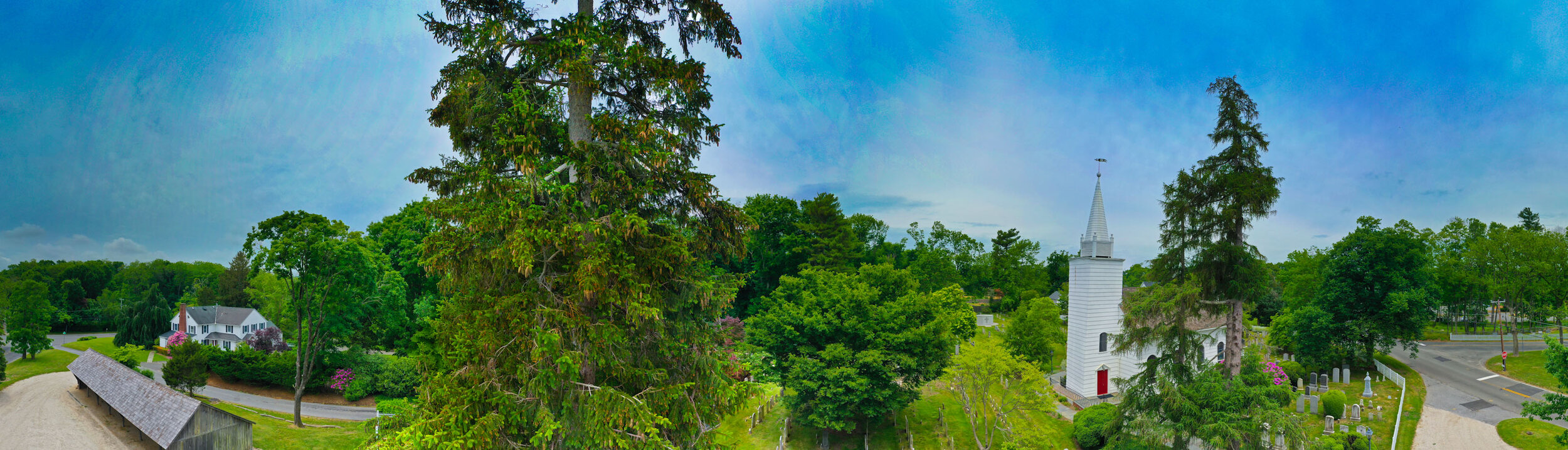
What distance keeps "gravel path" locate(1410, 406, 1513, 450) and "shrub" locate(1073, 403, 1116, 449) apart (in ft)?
31.0

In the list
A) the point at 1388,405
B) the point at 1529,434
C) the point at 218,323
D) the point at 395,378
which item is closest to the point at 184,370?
the point at 395,378

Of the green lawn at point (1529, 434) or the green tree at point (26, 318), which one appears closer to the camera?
the green lawn at point (1529, 434)

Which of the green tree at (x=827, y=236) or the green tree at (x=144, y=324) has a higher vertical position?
the green tree at (x=827, y=236)

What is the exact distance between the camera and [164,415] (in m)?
15.6

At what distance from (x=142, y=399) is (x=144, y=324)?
3350cm

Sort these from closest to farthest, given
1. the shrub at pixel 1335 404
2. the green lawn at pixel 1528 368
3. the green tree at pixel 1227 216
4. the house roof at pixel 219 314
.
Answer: the green tree at pixel 1227 216 < the shrub at pixel 1335 404 < the green lawn at pixel 1528 368 < the house roof at pixel 219 314

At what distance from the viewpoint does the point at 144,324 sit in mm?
39875

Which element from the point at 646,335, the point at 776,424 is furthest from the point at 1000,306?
the point at 646,335

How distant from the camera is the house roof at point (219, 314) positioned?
43.3m

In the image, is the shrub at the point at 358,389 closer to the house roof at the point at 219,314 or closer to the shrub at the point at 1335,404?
the house roof at the point at 219,314

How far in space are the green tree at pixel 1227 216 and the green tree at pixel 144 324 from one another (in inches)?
2221

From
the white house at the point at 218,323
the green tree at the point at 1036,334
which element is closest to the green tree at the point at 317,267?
the green tree at the point at 1036,334

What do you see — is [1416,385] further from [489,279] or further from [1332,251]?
[489,279]

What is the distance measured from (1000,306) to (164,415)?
57105 mm
